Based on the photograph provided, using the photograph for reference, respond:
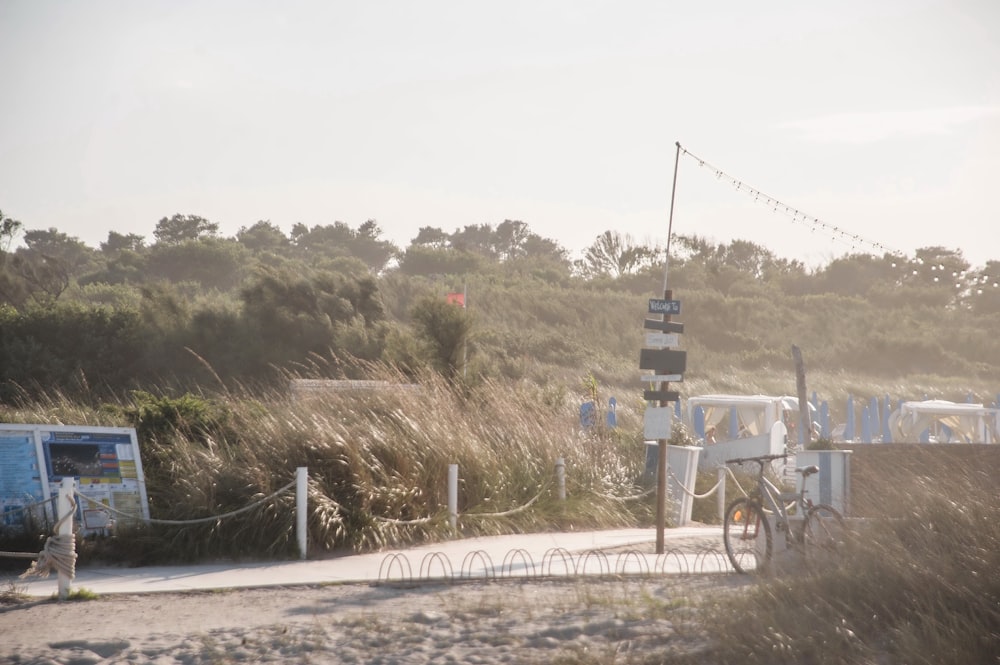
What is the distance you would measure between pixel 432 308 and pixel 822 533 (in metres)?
13.8

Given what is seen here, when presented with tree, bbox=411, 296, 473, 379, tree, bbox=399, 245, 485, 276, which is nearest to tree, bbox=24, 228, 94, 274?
tree, bbox=399, 245, 485, 276

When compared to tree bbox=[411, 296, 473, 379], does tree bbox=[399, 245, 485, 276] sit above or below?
above

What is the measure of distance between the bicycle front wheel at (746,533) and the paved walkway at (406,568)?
25 centimetres

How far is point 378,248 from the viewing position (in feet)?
297

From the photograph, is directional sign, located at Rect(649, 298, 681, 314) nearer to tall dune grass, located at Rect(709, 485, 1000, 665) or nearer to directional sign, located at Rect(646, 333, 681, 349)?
directional sign, located at Rect(646, 333, 681, 349)

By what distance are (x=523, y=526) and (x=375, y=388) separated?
2.74 meters

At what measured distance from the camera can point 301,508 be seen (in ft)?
38.0

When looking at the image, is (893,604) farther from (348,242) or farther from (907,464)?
(348,242)

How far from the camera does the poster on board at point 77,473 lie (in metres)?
11.4

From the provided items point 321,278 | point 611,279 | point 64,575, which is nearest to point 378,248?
A: point 611,279

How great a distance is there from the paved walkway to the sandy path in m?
0.39

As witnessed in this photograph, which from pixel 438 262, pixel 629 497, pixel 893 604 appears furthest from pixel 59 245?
pixel 893 604

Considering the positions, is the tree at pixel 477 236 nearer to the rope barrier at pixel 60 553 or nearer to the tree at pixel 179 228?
the tree at pixel 179 228

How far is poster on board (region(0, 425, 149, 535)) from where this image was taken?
37.3 ft
